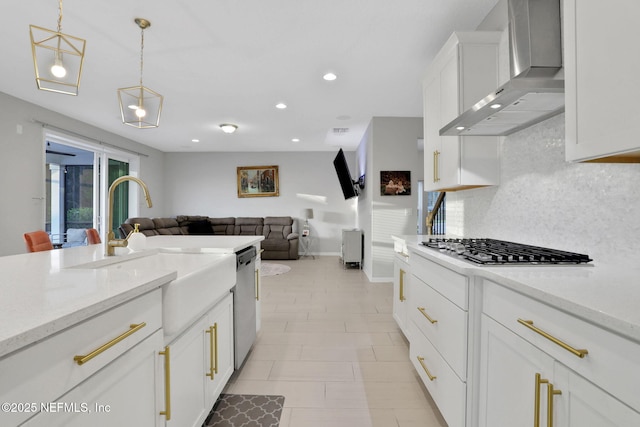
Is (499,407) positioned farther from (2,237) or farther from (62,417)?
(2,237)

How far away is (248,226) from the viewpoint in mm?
7312

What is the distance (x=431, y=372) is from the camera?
5.20 ft

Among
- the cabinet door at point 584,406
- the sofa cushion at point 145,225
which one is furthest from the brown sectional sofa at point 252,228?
the cabinet door at point 584,406

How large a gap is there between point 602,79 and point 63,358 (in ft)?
5.28

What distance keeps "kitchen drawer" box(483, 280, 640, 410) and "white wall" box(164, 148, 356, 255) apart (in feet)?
21.2

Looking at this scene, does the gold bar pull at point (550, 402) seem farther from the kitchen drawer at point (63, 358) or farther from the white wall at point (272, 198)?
the white wall at point (272, 198)

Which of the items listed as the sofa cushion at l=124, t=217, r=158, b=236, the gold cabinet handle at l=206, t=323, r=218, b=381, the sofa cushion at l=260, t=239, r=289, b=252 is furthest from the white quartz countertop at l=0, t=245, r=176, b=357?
the sofa cushion at l=260, t=239, r=289, b=252

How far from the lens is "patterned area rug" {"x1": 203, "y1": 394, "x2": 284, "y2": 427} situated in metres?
1.54

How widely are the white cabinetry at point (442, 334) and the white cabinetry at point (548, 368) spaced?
0.28ft

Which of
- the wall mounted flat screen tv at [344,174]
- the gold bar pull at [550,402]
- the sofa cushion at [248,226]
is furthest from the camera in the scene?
the sofa cushion at [248,226]

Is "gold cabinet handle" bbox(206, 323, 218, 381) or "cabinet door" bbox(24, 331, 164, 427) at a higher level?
"cabinet door" bbox(24, 331, 164, 427)

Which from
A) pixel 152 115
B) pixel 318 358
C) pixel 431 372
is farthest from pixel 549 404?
pixel 152 115

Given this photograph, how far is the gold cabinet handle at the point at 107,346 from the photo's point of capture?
0.66m

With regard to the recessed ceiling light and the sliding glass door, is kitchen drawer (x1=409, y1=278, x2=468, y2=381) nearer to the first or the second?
the recessed ceiling light
